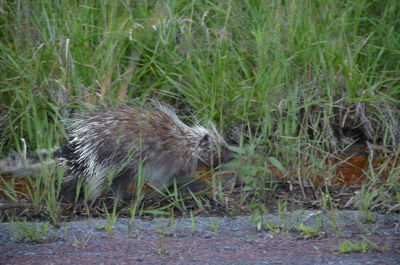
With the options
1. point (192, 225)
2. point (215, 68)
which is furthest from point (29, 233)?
point (215, 68)

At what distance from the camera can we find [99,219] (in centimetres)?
434

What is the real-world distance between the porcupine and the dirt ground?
519 mm

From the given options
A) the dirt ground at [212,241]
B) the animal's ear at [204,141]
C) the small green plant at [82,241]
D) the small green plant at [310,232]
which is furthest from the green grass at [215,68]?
the small green plant at [82,241]

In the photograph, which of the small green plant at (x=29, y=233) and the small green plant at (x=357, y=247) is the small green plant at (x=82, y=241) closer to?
the small green plant at (x=29, y=233)

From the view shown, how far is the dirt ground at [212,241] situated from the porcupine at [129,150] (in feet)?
1.70

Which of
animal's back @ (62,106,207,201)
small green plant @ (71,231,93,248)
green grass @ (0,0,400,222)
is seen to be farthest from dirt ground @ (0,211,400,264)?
green grass @ (0,0,400,222)

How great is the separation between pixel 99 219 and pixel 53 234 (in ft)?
1.63

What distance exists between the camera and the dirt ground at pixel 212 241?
3.43 meters

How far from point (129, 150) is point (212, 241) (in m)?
1.15

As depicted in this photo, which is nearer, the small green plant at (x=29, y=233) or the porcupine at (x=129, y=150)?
the small green plant at (x=29, y=233)

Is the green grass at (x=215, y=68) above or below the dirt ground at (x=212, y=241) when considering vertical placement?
above

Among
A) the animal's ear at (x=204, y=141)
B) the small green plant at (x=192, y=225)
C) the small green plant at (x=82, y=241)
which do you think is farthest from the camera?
the animal's ear at (x=204, y=141)

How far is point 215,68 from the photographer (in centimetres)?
552

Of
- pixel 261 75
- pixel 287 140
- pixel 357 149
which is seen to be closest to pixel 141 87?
pixel 261 75
